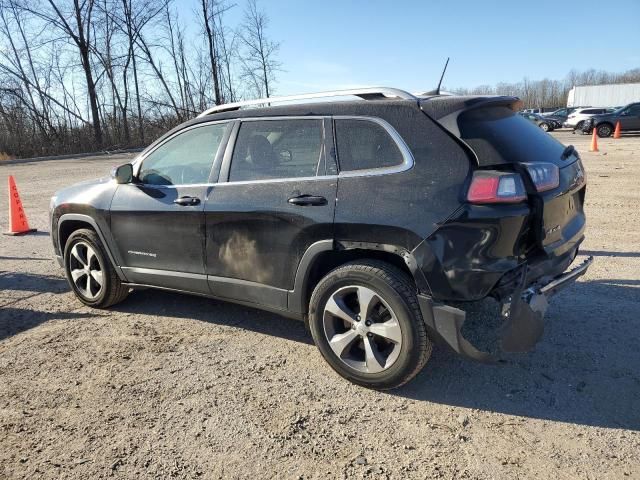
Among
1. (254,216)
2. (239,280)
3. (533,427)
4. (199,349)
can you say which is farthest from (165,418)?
(533,427)

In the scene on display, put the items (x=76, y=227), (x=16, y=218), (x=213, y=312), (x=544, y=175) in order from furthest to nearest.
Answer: (x=16, y=218)
(x=76, y=227)
(x=213, y=312)
(x=544, y=175)

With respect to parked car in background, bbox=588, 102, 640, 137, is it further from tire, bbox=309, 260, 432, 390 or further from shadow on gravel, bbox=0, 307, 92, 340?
shadow on gravel, bbox=0, 307, 92, 340

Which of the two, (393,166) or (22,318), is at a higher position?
(393,166)

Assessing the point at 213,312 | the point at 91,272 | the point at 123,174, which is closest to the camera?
the point at 123,174

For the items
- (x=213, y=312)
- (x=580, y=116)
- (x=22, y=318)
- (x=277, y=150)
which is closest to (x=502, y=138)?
(x=277, y=150)

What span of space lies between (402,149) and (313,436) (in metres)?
1.77

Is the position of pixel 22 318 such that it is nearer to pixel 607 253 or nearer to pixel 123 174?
pixel 123 174

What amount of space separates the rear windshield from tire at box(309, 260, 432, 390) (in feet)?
2.92

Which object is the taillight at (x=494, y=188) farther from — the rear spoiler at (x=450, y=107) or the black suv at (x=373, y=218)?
the rear spoiler at (x=450, y=107)

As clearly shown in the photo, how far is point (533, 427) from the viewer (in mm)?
2748

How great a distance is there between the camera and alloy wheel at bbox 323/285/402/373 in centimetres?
303

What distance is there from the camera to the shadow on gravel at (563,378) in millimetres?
2885

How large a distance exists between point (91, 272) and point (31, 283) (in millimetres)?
1484

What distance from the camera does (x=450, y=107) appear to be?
295 cm
